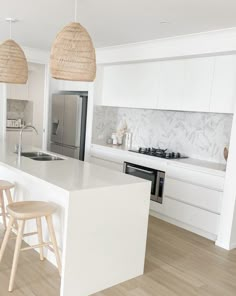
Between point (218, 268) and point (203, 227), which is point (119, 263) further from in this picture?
point (203, 227)

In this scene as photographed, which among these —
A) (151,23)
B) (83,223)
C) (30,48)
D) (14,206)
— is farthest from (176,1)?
(30,48)

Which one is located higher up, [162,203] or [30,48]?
[30,48]

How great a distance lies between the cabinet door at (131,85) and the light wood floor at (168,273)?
2082 millimetres

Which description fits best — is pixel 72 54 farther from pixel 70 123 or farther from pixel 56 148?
pixel 56 148

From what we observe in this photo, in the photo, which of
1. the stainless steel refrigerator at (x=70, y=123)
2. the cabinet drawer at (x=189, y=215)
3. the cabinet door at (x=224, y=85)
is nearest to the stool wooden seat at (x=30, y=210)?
the cabinet drawer at (x=189, y=215)

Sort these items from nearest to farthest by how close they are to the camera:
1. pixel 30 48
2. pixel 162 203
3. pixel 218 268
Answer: pixel 218 268, pixel 162 203, pixel 30 48

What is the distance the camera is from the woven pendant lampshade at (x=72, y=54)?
236cm

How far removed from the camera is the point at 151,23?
3455mm

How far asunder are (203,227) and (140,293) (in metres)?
1.54

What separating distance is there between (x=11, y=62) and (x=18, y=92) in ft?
11.3

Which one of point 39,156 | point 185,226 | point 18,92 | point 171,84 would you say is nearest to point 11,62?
point 39,156

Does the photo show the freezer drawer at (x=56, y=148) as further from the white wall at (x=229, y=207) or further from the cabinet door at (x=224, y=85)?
the white wall at (x=229, y=207)

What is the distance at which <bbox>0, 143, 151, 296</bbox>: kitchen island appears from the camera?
7.81 ft

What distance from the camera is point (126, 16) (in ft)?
10.7
